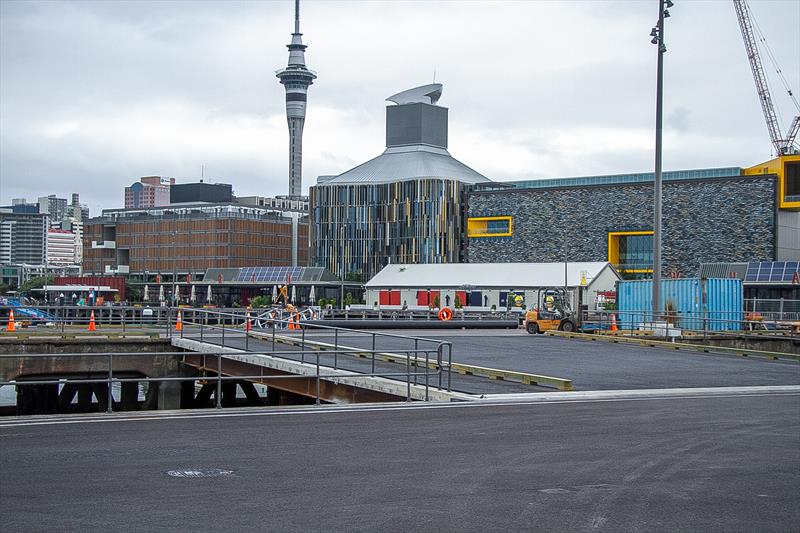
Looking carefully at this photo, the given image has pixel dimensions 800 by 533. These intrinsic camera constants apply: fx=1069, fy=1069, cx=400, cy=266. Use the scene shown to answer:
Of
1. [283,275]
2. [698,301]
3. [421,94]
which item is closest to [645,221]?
[283,275]

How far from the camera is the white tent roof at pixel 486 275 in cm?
9969

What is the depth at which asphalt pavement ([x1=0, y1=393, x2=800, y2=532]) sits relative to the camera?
1045 centimetres

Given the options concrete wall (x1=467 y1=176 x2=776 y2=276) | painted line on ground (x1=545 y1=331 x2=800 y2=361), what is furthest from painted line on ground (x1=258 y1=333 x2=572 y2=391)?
concrete wall (x1=467 y1=176 x2=776 y2=276)

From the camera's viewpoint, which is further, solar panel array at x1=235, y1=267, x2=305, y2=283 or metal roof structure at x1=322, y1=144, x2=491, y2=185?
metal roof structure at x1=322, y1=144, x2=491, y2=185

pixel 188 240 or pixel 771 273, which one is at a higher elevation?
pixel 188 240

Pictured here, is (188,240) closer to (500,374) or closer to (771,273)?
(771,273)

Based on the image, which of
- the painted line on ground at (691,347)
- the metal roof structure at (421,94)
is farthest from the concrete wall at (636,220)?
the painted line on ground at (691,347)

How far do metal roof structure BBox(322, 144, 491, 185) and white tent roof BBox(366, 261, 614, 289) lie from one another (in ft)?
89.2

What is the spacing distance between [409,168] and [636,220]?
36.7 meters

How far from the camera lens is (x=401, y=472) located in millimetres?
13148

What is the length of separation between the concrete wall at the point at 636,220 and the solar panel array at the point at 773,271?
11.2 meters

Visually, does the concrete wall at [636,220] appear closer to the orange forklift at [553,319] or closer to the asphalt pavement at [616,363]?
the orange forklift at [553,319]

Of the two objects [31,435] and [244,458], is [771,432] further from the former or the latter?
[31,435]

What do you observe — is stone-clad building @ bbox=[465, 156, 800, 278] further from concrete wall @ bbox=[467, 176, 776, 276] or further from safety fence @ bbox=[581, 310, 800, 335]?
safety fence @ bbox=[581, 310, 800, 335]
